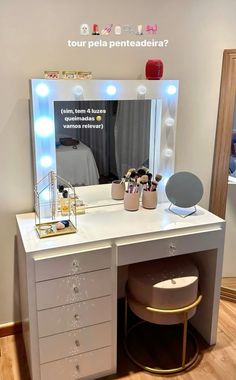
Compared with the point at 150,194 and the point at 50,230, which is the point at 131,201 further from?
the point at 50,230

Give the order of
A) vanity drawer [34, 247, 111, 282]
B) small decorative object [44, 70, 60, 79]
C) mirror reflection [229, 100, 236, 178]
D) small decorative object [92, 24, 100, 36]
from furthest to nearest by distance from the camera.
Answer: mirror reflection [229, 100, 236, 178] → small decorative object [92, 24, 100, 36] → small decorative object [44, 70, 60, 79] → vanity drawer [34, 247, 111, 282]

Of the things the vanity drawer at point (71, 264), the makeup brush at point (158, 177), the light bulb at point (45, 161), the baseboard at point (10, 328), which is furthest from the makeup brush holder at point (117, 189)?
the baseboard at point (10, 328)

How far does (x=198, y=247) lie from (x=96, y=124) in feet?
2.66

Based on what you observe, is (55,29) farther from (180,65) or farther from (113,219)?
(113,219)

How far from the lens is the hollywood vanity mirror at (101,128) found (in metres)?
1.86

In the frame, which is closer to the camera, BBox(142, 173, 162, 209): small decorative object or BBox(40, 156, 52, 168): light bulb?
BBox(40, 156, 52, 168): light bulb

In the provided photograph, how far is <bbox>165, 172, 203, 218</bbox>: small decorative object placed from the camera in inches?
80.7

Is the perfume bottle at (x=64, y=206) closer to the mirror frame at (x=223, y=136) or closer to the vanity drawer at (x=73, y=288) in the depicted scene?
the vanity drawer at (x=73, y=288)

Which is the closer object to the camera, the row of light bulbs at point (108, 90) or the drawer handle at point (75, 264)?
the drawer handle at point (75, 264)

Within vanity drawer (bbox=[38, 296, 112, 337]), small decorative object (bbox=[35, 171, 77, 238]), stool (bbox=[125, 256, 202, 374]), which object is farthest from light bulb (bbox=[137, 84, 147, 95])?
vanity drawer (bbox=[38, 296, 112, 337])

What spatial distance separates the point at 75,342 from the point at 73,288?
0.27 meters

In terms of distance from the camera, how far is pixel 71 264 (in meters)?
1.65

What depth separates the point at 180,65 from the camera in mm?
2156

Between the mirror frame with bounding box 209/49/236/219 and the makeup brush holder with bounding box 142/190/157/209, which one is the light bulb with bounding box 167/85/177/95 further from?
the makeup brush holder with bounding box 142/190/157/209
